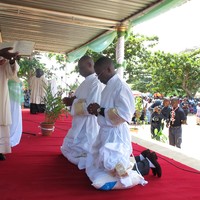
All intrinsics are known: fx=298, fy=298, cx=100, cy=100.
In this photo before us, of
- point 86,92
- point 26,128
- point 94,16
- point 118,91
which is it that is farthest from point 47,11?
point 118,91

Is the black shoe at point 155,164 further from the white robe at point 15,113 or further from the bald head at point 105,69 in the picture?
the white robe at point 15,113

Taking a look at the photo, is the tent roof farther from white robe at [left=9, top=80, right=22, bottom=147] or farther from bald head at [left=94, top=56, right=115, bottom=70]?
bald head at [left=94, top=56, right=115, bottom=70]

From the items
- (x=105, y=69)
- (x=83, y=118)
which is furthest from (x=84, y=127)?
(x=105, y=69)

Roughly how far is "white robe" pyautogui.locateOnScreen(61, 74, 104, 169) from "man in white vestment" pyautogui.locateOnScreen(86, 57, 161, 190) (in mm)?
610

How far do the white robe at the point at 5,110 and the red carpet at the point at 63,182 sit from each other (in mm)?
229

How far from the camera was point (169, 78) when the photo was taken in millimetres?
19375

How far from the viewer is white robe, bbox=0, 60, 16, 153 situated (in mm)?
3898

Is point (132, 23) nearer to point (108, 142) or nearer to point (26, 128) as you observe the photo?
point (26, 128)

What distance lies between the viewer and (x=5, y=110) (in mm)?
3975

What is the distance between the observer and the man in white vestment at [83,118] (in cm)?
394

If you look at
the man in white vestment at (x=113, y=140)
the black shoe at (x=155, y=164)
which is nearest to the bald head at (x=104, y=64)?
the man in white vestment at (x=113, y=140)

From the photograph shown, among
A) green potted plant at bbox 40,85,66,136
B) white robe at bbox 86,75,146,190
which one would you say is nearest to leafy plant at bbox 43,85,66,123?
green potted plant at bbox 40,85,66,136

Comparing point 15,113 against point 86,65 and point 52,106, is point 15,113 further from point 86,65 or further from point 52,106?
point 86,65

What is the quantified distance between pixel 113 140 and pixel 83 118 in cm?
100
